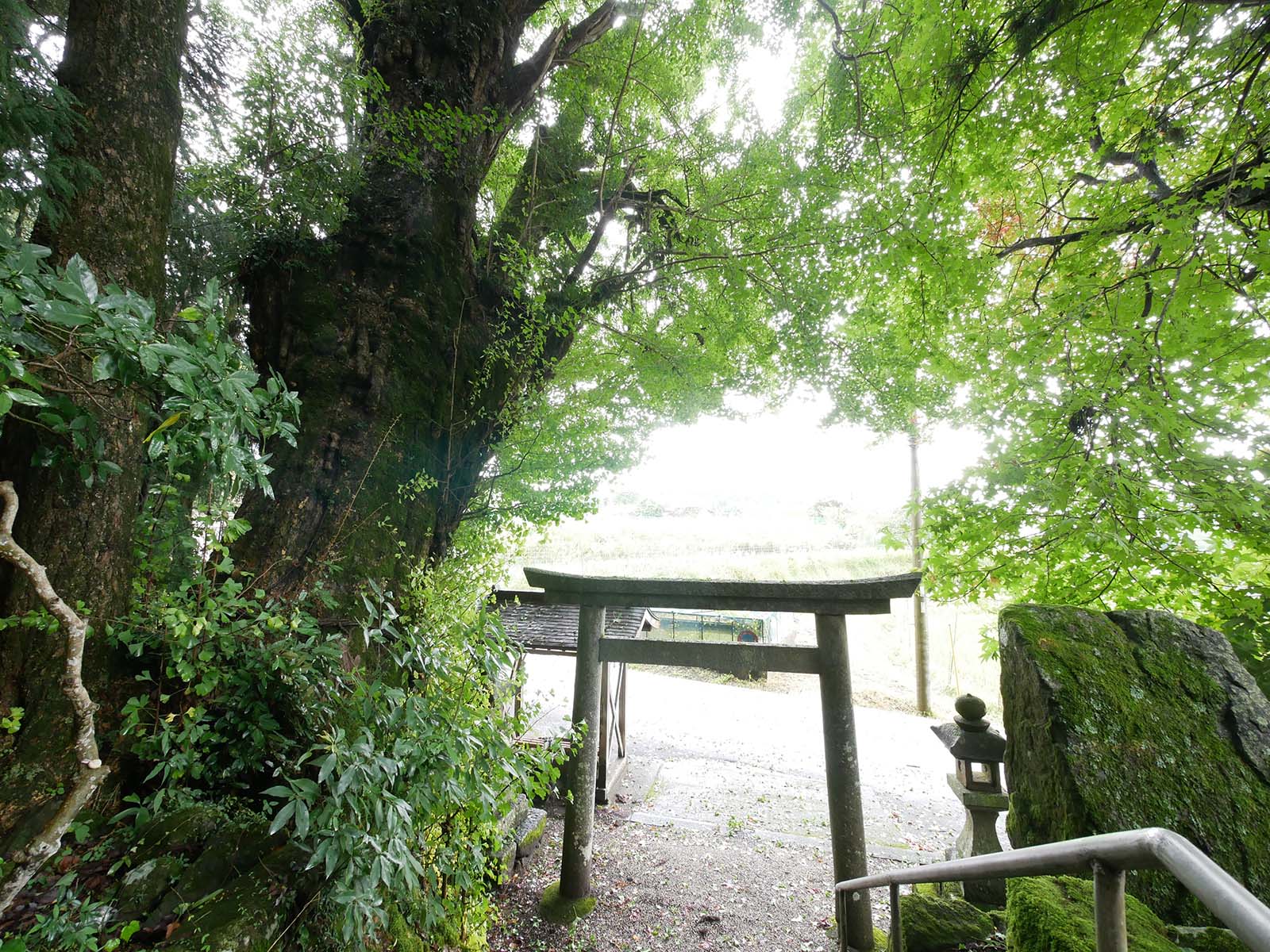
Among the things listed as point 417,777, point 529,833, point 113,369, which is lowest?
point 529,833

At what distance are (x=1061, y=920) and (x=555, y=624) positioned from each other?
8142mm

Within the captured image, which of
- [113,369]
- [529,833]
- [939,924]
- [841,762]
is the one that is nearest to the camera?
[113,369]

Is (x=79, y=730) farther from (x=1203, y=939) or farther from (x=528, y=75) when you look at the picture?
(x=528, y=75)

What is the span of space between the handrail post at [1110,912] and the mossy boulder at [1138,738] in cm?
138

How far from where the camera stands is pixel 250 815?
74.1 inches

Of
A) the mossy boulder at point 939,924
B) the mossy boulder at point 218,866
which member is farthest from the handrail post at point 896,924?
the mossy boulder at point 218,866

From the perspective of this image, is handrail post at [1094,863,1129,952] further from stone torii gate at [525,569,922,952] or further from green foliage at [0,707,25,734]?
green foliage at [0,707,25,734]

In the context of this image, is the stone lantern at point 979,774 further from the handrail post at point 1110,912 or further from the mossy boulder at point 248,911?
the mossy boulder at point 248,911

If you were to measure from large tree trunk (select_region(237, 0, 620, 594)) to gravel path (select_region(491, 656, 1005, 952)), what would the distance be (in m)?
1.55

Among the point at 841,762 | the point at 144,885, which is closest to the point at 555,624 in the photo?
the point at 841,762

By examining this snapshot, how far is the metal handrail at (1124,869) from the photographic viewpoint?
587 millimetres

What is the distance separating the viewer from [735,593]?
381cm

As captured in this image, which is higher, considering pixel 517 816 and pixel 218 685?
pixel 218 685

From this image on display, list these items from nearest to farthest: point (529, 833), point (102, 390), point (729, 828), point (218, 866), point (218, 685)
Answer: point (102, 390) → point (218, 866) → point (218, 685) → point (529, 833) → point (729, 828)
